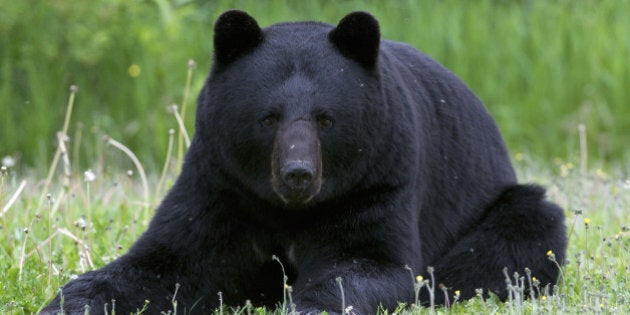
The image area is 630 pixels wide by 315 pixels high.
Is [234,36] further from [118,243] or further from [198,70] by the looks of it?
[198,70]

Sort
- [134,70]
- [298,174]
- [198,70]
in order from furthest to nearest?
[198,70] < [134,70] < [298,174]

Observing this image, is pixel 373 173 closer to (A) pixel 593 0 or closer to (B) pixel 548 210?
(B) pixel 548 210

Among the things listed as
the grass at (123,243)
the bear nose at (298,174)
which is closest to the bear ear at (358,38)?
the bear nose at (298,174)

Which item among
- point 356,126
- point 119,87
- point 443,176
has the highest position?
point 356,126

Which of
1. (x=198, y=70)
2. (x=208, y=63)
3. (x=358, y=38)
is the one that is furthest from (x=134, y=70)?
(x=358, y=38)

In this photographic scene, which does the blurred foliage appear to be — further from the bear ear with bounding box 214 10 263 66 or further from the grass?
the bear ear with bounding box 214 10 263 66

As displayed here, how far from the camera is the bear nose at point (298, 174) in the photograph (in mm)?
4195

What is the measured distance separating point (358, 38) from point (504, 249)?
1316mm

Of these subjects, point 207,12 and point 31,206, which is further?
point 207,12

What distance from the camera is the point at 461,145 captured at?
552cm

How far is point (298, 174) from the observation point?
13.8ft

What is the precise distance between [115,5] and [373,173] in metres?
6.24

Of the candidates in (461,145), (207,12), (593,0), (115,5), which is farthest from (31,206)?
(593,0)

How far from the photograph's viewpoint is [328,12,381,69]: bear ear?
4621mm
